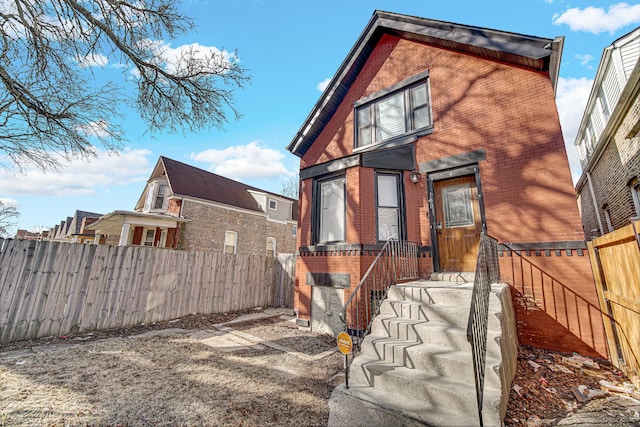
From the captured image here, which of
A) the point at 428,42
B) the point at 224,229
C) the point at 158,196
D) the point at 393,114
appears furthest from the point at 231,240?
the point at 428,42

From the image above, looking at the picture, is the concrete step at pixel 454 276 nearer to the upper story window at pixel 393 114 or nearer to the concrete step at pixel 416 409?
the concrete step at pixel 416 409

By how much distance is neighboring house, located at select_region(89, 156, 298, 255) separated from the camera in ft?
56.1

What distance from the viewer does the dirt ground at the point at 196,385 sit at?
298cm

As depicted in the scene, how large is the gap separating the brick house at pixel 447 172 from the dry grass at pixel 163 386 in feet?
9.58

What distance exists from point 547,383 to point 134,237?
21038mm

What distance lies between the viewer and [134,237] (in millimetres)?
17609

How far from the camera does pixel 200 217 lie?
61.4 ft

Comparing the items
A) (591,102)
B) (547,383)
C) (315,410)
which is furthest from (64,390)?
(591,102)

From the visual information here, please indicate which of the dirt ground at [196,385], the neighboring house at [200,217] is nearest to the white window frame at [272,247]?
the neighboring house at [200,217]

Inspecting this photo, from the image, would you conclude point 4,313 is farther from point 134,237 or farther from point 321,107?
point 134,237

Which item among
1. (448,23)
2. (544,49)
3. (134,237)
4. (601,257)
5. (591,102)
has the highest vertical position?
(591,102)

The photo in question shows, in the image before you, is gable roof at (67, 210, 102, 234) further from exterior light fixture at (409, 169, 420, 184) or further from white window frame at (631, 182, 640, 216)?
white window frame at (631, 182, 640, 216)

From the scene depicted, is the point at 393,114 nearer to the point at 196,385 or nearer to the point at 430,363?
the point at 430,363

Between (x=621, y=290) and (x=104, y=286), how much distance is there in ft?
34.2
